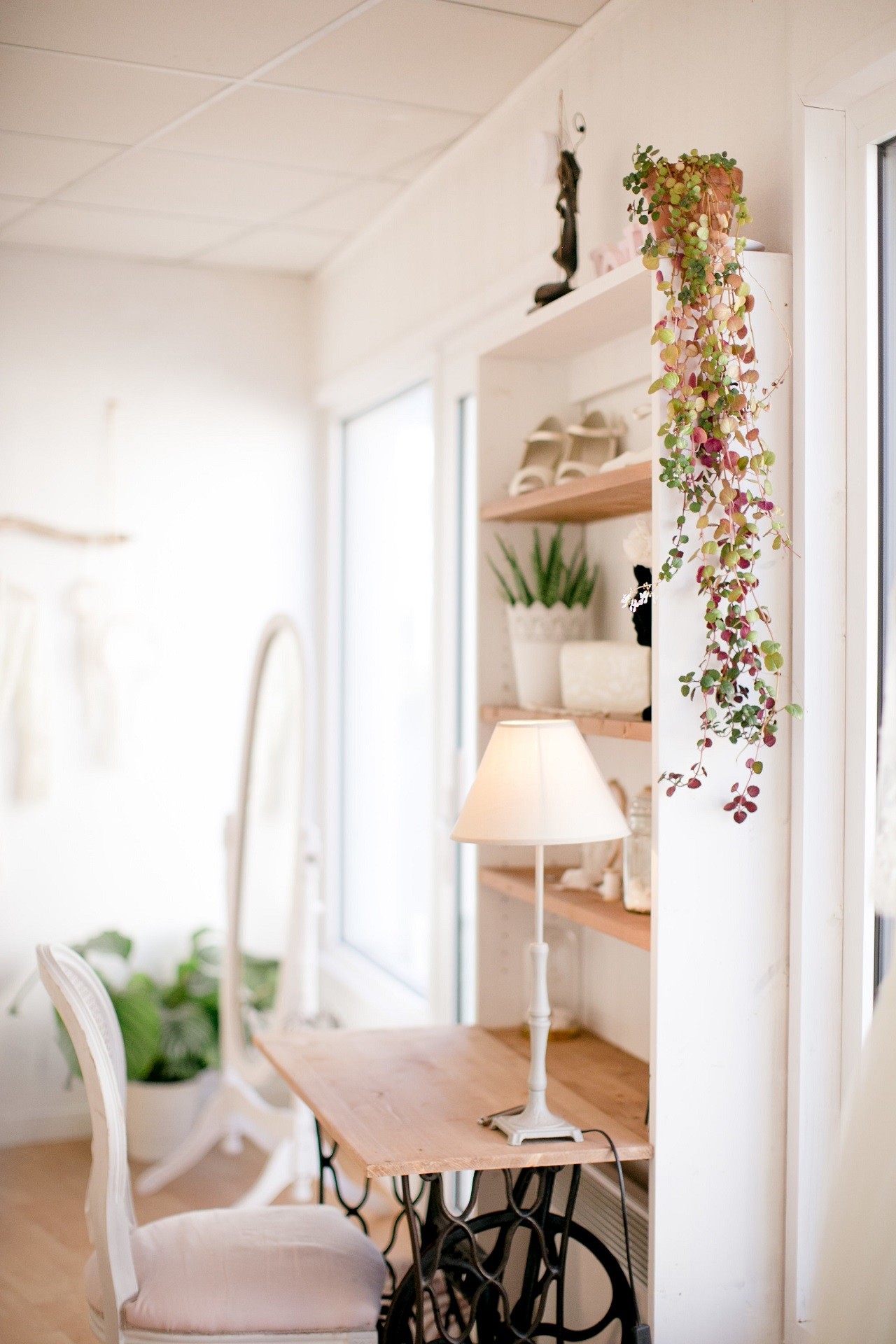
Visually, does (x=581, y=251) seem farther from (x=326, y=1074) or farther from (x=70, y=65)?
(x=326, y=1074)

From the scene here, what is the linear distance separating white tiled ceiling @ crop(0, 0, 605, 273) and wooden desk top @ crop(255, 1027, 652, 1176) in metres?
1.89

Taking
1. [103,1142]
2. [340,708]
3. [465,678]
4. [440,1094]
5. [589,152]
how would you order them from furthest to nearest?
1. [340,708]
2. [465,678]
3. [589,152]
4. [440,1094]
5. [103,1142]

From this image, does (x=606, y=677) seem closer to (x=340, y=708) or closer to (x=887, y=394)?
(x=887, y=394)

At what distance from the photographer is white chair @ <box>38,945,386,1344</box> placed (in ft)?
6.50

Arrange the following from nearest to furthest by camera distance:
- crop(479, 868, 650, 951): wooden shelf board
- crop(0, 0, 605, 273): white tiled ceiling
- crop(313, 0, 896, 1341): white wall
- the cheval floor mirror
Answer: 1. crop(313, 0, 896, 1341): white wall
2. crop(479, 868, 650, 951): wooden shelf board
3. crop(0, 0, 605, 273): white tiled ceiling
4. the cheval floor mirror

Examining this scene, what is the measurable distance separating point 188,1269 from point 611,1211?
70 cm

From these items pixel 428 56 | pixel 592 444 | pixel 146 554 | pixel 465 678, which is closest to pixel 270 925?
pixel 465 678

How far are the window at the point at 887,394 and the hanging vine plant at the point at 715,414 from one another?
0.16 m

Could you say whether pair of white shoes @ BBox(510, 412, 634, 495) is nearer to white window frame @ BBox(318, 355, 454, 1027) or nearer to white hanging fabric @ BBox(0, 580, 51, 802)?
white window frame @ BBox(318, 355, 454, 1027)

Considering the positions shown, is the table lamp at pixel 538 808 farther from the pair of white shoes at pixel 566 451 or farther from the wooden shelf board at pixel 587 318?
the wooden shelf board at pixel 587 318

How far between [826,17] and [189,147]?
5.73 feet

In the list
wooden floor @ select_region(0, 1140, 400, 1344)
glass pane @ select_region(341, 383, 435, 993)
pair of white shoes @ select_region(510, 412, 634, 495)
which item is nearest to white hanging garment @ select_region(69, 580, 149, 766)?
glass pane @ select_region(341, 383, 435, 993)

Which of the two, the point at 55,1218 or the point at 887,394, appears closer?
the point at 887,394

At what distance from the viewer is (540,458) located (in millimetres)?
2453
